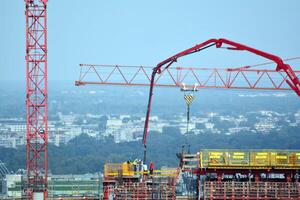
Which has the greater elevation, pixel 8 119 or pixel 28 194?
pixel 8 119

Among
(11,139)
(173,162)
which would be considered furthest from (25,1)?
(11,139)

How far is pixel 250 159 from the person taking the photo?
55.6 meters

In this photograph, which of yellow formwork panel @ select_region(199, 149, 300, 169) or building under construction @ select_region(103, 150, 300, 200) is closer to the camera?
building under construction @ select_region(103, 150, 300, 200)

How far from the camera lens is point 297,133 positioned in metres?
173

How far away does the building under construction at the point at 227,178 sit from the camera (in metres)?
55.2

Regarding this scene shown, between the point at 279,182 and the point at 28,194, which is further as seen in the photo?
the point at 28,194

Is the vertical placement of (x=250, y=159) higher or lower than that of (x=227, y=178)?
higher

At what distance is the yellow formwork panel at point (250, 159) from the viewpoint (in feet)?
182

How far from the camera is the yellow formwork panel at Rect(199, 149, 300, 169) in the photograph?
55406mm

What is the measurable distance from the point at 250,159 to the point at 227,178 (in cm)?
167

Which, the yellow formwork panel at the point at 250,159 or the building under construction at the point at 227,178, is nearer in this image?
the building under construction at the point at 227,178

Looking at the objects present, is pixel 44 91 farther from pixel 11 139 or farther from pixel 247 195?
pixel 11 139

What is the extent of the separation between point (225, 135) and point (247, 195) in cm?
12686

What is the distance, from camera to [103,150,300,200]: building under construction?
181 ft
